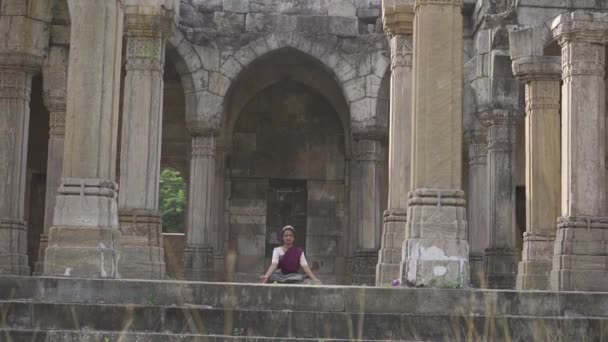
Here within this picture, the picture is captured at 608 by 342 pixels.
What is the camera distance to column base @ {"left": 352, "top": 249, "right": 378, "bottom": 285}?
63.7ft

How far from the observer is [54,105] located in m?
15.6

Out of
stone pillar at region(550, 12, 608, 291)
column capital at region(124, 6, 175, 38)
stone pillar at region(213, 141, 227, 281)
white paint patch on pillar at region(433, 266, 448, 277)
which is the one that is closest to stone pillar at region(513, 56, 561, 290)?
stone pillar at region(550, 12, 608, 291)

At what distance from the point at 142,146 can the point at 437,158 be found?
513 centimetres

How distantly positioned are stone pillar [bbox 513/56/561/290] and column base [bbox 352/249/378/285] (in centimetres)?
653

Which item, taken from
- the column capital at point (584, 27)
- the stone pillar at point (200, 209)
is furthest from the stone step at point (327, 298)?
the stone pillar at point (200, 209)

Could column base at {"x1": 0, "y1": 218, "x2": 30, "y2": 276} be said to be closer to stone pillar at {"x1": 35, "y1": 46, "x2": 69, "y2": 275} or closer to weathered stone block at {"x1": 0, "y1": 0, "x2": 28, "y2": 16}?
stone pillar at {"x1": 35, "y1": 46, "x2": 69, "y2": 275}

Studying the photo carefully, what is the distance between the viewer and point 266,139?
74.4 feet

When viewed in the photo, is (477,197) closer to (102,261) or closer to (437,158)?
(437,158)

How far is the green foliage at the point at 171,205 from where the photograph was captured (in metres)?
40.8

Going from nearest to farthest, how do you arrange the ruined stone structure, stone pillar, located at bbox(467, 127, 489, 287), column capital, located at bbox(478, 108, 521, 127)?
the ruined stone structure < column capital, located at bbox(478, 108, 521, 127) < stone pillar, located at bbox(467, 127, 489, 287)

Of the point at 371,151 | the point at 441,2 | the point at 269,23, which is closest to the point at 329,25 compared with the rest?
the point at 269,23

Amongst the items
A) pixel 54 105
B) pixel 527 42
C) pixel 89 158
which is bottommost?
pixel 89 158

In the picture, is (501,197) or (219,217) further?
(219,217)

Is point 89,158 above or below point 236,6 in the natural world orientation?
below
